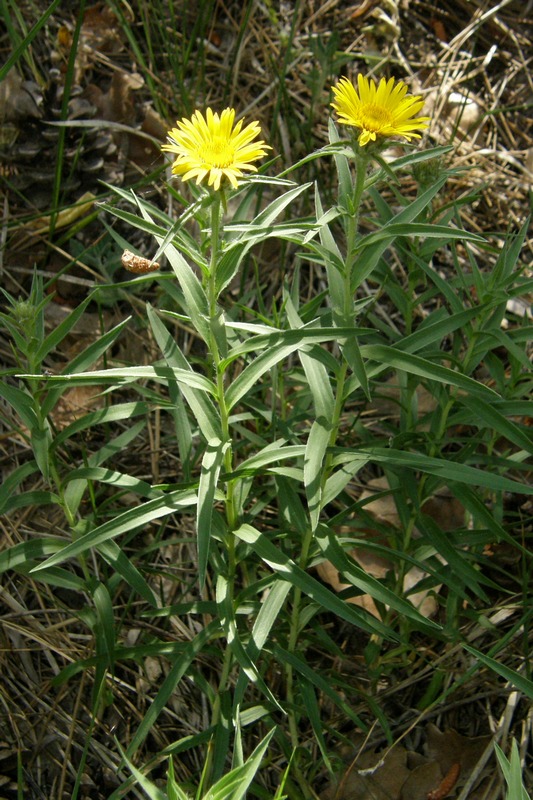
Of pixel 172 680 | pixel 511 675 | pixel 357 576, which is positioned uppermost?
pixel 357 576

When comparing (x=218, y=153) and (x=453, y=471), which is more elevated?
(x=218, y=153)

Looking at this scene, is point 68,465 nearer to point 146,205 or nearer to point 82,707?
point 82,707

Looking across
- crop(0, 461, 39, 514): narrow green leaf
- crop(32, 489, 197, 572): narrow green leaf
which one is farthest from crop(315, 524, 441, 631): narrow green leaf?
crop(0, 461, 39, 514): narrow green leaf

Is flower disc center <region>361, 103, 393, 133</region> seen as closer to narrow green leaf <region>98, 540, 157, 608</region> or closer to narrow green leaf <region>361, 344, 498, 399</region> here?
narrow green leaf <region>361, 344, 498, 399</region>

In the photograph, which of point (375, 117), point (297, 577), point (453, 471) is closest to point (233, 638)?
point (297, 577)

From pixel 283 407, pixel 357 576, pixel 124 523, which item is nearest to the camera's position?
pixel 124 523

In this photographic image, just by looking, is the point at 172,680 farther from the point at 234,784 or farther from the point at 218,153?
the point at 218,153

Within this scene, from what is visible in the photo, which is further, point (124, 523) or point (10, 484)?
point (10, 484)
